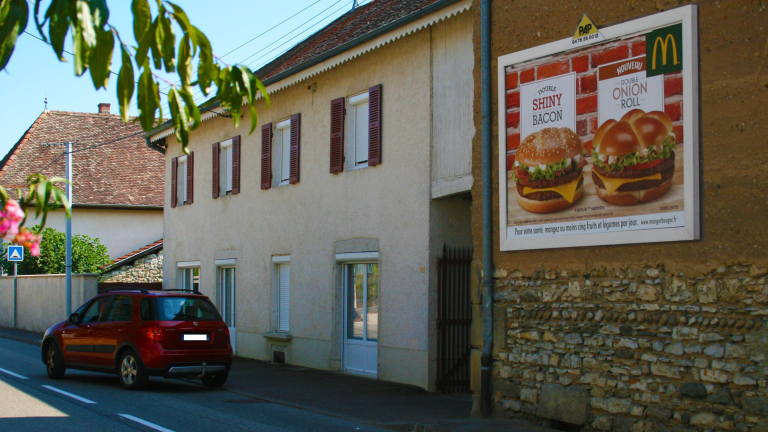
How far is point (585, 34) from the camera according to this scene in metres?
8.80

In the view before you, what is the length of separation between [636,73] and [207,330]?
26.1 ft

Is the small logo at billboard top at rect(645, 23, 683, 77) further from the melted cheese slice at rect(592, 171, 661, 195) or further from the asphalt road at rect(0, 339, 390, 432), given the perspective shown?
the asphalt road at rect(0, 339, 390, 432)

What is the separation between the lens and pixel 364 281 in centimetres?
1484

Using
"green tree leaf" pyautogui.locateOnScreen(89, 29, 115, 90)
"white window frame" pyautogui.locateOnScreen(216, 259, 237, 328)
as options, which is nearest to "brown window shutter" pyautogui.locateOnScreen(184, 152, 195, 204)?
"white window frame" pyautogui.locateOnScreen(216, 259, 237, 328)

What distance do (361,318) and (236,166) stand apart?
6.34m

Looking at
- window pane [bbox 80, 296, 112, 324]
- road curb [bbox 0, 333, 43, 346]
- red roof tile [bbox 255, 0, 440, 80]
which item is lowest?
Result: road curb [bbox 0, 333, 43, 346]

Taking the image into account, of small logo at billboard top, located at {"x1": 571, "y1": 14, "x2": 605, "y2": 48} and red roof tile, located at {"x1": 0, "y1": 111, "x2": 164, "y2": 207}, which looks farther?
red roof tile, located at {"x1": 0, "y1": 111, "x2": 164, "y2": 207}

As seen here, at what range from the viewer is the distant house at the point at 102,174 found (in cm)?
3550

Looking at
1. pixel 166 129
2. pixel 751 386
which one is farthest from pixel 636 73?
pixel 166 129

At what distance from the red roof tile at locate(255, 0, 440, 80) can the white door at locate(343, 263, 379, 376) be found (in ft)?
13.8

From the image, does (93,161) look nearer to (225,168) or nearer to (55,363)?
(225,168)

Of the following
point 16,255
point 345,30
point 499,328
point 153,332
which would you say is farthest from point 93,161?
point 499,328

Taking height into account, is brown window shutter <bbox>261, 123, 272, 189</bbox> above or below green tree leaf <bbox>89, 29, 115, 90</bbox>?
above

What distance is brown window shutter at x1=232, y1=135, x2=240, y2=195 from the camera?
19.3m
